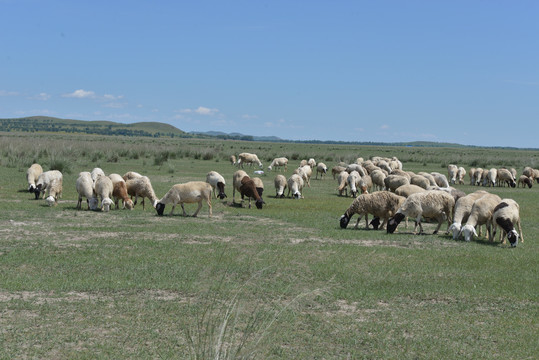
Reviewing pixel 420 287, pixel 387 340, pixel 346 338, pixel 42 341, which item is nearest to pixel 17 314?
pixel 42 341

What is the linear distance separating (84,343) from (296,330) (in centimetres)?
282

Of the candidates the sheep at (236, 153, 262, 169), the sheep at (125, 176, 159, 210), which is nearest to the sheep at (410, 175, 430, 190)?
the sheep at (125, 176, 159, 210)

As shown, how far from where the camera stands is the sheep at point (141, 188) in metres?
19.2

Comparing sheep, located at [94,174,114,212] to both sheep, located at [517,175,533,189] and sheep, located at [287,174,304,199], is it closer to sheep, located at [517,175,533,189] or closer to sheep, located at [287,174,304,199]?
sheep, located at [287,174,304,199]

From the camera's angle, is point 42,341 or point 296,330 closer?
point 42,341

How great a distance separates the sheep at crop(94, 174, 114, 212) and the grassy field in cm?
52

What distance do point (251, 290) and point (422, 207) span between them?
823cm

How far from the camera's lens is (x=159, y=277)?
384 inches

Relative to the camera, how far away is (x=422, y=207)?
611 inches

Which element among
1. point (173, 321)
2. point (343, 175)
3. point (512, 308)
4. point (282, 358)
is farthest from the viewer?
point (343, 175)

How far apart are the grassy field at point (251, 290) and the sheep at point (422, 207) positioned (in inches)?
19.3

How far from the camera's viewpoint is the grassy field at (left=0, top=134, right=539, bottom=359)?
261 inches

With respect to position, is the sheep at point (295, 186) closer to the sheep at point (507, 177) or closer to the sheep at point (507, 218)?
the sheep at point (507, 218)

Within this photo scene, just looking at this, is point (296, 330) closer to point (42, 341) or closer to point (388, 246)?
point (42, 341)
